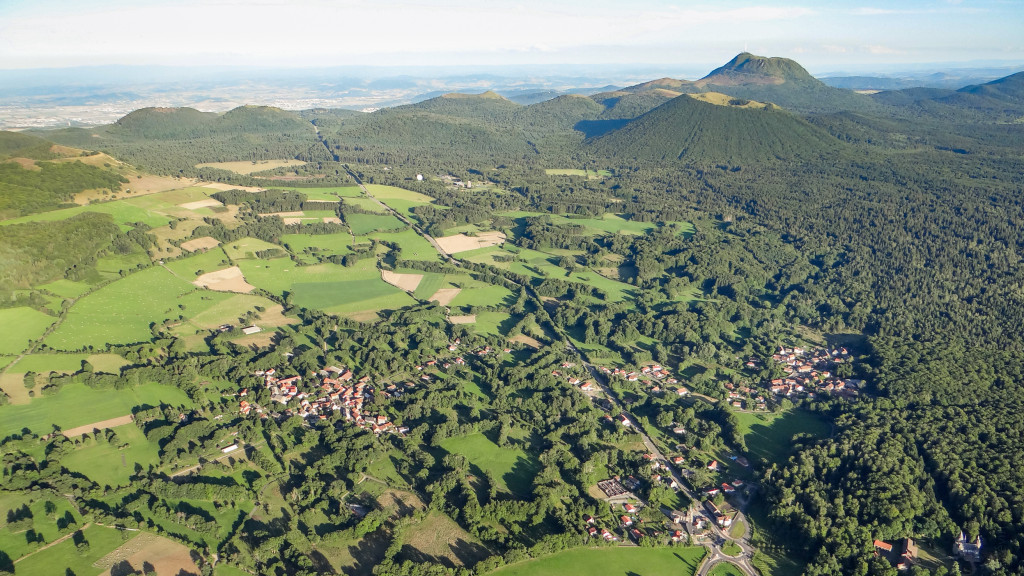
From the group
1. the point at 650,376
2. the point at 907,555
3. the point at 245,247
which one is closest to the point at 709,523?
the point at 907,555

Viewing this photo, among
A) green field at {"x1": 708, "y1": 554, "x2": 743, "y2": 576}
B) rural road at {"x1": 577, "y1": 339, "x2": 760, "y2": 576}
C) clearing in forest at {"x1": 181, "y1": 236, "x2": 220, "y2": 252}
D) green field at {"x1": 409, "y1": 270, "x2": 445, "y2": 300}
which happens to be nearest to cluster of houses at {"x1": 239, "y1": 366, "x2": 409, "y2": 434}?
rural road at {"x1": 577, "y1": 339, "x2": 760, "y2": 576}

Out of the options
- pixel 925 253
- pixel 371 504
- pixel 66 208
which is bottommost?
pixel 371 504

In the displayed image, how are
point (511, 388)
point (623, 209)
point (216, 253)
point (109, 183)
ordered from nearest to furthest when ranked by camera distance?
point (511, 388) → point (216, 253) → point (109, 183) → point (623, 209)

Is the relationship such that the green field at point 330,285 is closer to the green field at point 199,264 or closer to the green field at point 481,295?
the green field at point 199,264

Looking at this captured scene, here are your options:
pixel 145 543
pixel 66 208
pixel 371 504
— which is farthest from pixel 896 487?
pixel 66 208

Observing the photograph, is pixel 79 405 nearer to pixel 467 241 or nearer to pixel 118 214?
pixel 118 214

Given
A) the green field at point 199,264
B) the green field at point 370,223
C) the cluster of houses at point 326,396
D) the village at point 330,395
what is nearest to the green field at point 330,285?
the green field at point 199,264

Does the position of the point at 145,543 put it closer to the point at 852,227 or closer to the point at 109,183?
the point at 109,183
